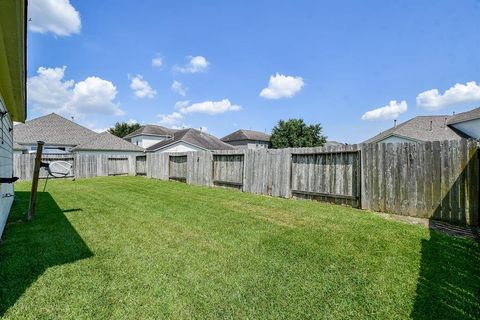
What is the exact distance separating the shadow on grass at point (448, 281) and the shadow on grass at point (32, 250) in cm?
388

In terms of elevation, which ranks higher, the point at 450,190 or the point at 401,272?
the point at 450,190

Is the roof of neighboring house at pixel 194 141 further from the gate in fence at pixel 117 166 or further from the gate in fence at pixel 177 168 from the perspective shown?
the gate in fence at pixel 177 168

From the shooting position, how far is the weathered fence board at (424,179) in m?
5.16

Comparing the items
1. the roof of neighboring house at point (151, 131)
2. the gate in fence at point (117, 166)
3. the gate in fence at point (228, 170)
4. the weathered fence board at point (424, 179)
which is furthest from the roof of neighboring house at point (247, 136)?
the weathered fence board at point (424, 179)

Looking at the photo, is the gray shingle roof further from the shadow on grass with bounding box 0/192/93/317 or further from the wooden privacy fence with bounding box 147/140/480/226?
the wooden privacy fence with bounding box 147/140/480/226

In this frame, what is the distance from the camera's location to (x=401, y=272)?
3.05m

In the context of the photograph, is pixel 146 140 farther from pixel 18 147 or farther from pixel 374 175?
pixel 374 175

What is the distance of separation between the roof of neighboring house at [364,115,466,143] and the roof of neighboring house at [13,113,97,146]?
3145 centimetres

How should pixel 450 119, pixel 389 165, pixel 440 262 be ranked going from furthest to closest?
pixel 450 119, pixel 389 165, pixel 440 262

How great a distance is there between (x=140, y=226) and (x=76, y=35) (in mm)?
A: 10876

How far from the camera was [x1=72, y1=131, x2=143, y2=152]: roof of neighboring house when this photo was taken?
25.0 metres

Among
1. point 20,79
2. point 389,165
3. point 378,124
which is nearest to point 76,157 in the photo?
point 20,79

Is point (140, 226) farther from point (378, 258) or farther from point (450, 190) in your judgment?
point (450, 190)

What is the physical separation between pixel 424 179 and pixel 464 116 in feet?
82.7
